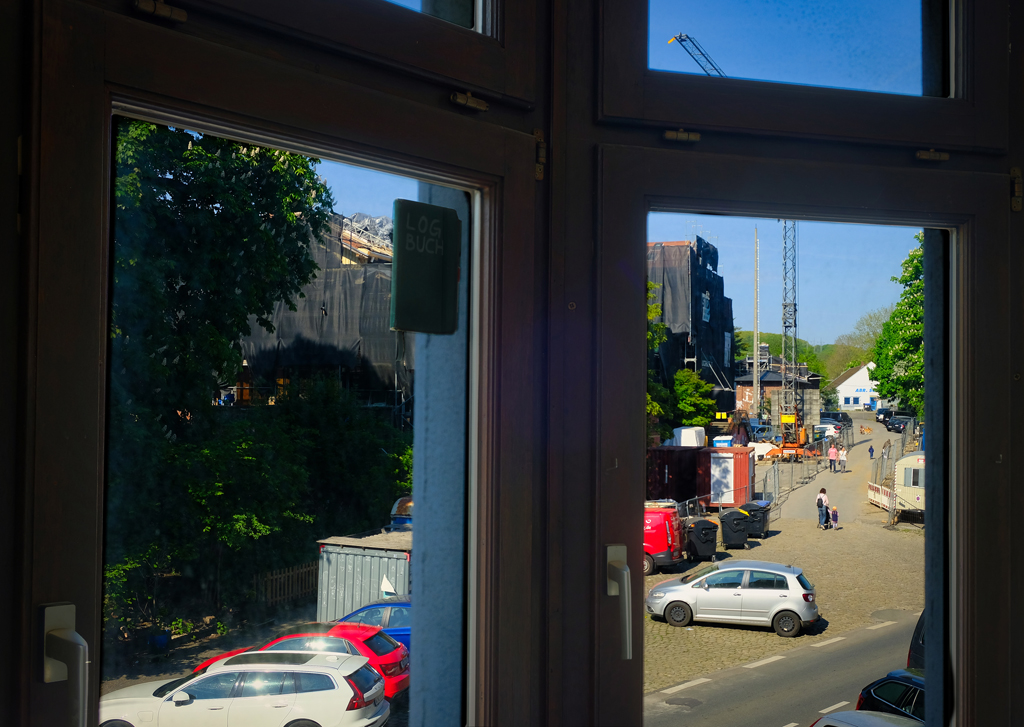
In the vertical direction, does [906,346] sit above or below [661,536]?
above

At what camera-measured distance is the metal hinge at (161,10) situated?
2.82ft

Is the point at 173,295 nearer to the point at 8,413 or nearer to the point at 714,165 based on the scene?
the point at 8,413

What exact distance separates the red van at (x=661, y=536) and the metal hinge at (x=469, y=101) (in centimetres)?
68

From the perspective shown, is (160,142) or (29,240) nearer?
(29,240)

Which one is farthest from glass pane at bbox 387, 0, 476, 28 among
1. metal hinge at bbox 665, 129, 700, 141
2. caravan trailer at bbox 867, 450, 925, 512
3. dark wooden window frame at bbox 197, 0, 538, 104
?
caravan trailer at bbox 867, 450, 925, 512

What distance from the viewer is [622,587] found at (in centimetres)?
122

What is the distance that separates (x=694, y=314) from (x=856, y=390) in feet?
1.35

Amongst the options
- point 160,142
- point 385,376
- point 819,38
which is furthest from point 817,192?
point 160,142

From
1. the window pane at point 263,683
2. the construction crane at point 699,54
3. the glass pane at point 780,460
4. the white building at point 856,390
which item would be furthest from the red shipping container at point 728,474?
the window pane at point 263,683

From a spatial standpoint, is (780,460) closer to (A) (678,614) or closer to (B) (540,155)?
(A) (678,614)

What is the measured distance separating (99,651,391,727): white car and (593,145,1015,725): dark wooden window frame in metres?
0.37

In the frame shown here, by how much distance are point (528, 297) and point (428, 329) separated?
0.16 metres

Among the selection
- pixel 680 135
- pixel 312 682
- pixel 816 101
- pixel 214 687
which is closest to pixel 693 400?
pixel 680 135

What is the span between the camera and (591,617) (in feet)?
4.09
